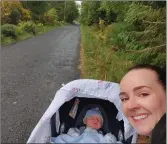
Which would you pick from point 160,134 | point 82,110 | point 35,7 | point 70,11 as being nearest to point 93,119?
point 82,110

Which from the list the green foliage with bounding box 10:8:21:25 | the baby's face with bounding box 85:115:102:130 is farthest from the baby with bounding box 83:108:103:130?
the green foliage with bounding box 10:8:21:25

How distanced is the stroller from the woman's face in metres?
1.54

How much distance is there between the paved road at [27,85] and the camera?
4793mm

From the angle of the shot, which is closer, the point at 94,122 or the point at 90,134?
the point at 90,134

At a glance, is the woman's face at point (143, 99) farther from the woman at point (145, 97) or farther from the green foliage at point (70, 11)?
the green foliage at point (70, 11)

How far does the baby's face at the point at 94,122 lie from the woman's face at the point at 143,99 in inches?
75.4

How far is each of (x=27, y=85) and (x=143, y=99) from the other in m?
5.64

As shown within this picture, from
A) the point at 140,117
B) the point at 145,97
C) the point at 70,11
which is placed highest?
the point at 145,97

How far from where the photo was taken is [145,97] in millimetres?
1627

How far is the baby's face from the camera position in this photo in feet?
11.8

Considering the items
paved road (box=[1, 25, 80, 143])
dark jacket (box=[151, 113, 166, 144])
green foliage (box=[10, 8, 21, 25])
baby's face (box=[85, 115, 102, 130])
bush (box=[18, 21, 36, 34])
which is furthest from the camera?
green foliage (box=[10, 8, 21, 25])

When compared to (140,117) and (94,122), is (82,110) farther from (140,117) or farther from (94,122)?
(140,117)

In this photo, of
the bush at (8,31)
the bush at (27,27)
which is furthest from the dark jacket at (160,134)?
the bush at (27,27)

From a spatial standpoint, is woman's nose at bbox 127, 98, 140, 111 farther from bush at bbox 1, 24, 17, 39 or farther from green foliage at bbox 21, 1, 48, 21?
green foliage at bbox 21, 1, 48, 21
